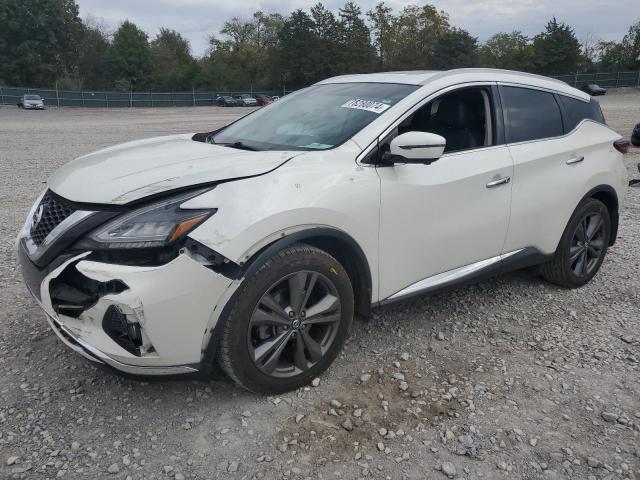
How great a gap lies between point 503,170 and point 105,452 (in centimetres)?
289

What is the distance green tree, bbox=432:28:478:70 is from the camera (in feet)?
226

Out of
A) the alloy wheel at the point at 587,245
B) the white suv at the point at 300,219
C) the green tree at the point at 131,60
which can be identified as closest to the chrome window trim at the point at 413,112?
the white suv at the point at 300,219

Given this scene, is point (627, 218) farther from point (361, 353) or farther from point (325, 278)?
point (325, 278)

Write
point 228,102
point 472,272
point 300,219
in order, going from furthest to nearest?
point 228,102, point 472,272, point 300,219

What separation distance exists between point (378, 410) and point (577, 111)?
3.06m

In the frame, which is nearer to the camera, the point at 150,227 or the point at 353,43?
the point at 150,227

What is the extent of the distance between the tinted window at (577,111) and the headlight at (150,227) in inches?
125

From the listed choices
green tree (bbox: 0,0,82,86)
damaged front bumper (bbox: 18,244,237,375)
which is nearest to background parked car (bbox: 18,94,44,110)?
green tree (bbox: 0,0,82,86)

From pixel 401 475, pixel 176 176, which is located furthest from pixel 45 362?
pixel 401 475

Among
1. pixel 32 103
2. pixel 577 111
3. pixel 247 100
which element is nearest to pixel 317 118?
pixel 577 111

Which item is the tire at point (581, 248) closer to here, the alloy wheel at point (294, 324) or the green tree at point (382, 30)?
the alloy wheel at point (294, 324)

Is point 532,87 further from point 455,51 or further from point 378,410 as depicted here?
point 455,51

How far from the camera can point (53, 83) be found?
2559 inches

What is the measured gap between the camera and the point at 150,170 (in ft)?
8.86
